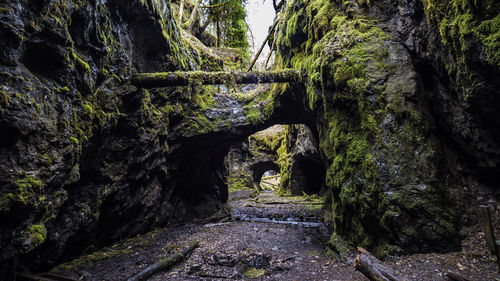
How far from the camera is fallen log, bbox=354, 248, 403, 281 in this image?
141 inches

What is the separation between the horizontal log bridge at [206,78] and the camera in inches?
282

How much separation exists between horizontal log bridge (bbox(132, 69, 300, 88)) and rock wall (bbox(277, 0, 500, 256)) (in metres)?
1.99

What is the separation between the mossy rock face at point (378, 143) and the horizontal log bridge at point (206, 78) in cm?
149

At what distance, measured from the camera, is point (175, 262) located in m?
6.02

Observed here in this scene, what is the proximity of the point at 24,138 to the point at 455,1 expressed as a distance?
7.28 metres

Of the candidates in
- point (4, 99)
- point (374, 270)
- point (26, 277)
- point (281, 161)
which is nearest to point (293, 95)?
point (374, 270)

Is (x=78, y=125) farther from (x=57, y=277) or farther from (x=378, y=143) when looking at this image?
(x=378, y=143)

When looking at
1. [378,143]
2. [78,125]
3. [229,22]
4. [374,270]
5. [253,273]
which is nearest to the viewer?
[374,270]

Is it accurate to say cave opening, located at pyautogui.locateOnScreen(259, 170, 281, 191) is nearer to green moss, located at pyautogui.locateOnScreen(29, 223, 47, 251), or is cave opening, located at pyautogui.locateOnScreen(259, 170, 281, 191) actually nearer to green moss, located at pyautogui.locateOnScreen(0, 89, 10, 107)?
green moss, located at pyautogui.locateOnScreen(29, 223, 47, 251)

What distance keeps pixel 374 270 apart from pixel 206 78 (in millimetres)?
6887

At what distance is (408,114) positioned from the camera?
16.3 ft

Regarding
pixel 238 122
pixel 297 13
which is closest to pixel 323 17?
pixel 297 13

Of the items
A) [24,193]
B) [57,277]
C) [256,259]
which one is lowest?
[256,259]

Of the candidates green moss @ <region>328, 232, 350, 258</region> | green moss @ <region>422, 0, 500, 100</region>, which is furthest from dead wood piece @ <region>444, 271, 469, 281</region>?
green moss @ <region>422, 0, 500, 100</region>
